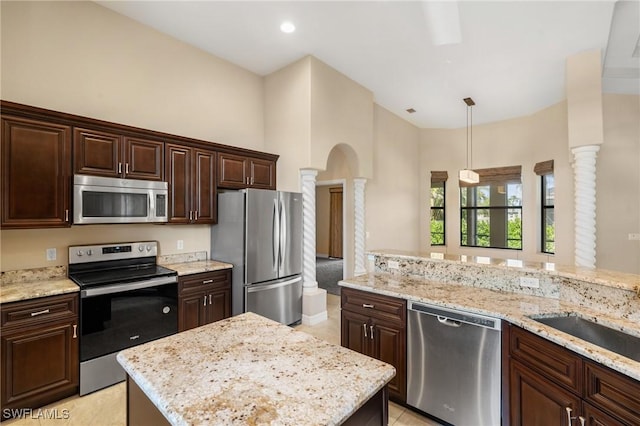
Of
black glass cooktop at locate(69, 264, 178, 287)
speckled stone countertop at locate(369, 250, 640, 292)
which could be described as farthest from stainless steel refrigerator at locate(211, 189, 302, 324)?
speckled stone countertop at locate(369, 250, 640, 292)

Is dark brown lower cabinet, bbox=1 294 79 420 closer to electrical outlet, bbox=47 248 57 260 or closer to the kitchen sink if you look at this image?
electrical outlet, bbox=47 248 57 260

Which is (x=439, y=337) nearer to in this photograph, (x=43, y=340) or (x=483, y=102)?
(x=43, y=340)

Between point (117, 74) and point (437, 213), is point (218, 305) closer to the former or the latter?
point (117, 74)

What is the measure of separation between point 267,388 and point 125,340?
2351 mm

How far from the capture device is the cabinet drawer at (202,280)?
3.12m

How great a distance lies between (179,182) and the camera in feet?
11.0

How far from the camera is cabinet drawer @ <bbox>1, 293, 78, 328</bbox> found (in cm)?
214

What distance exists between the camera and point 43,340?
7.51 feet

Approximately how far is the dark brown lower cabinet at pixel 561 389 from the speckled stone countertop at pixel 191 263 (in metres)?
2.90

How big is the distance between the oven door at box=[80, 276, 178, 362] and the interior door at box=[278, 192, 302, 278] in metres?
1.34

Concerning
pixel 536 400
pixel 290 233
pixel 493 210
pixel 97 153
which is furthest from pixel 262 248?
pixel 493 210

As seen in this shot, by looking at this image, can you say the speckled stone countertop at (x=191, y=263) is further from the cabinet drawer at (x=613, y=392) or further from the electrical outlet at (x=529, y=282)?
the cabinet drawer at (x=613, y=392)

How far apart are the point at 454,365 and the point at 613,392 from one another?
2.85 ft

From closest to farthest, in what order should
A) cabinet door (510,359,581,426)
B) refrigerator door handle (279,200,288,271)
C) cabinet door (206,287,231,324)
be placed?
cabinet door (510,359,581,426)
cabinet door (206,287,231,324)
refrigerator door handle (279,200,288,271)
